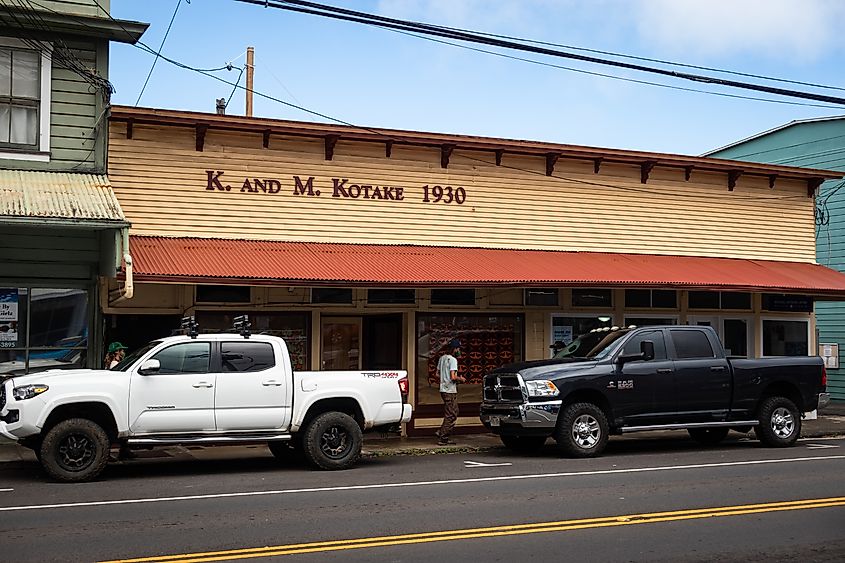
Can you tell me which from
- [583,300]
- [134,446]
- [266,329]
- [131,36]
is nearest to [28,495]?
[134,446]

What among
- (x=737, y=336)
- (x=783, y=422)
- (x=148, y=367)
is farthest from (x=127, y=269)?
(x=737, y=336)

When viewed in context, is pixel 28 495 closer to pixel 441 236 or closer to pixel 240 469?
pixel 240 469

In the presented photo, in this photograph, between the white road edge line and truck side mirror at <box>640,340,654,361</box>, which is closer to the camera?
the white road edge line

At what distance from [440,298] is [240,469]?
21.5ft

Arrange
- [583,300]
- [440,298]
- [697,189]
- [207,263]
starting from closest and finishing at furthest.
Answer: [207,263]
[440,298]
[583,300]
[697,189]

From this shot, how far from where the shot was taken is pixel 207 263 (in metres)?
16.6

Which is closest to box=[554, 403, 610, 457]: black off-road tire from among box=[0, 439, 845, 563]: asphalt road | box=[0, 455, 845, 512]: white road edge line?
box=[0, 439, 845, 563]: asphalt road

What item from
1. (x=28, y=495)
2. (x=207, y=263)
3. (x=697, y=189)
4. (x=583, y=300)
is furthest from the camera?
(x=697, y=189)

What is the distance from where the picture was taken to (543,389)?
15391mm

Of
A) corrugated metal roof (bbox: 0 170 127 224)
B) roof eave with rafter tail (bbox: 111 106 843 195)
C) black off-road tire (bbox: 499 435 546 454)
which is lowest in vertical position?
black off-road tire (bbox: 499 435 546 454)

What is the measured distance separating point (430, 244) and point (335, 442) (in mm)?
6764

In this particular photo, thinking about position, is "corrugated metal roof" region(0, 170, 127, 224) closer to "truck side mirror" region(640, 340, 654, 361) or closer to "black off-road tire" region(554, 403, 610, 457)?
"black off-road tire" region(554, 403, 610, 457)

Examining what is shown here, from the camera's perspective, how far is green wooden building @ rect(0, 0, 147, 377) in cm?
1652

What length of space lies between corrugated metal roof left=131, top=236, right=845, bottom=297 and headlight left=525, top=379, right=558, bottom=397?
2858 mm
